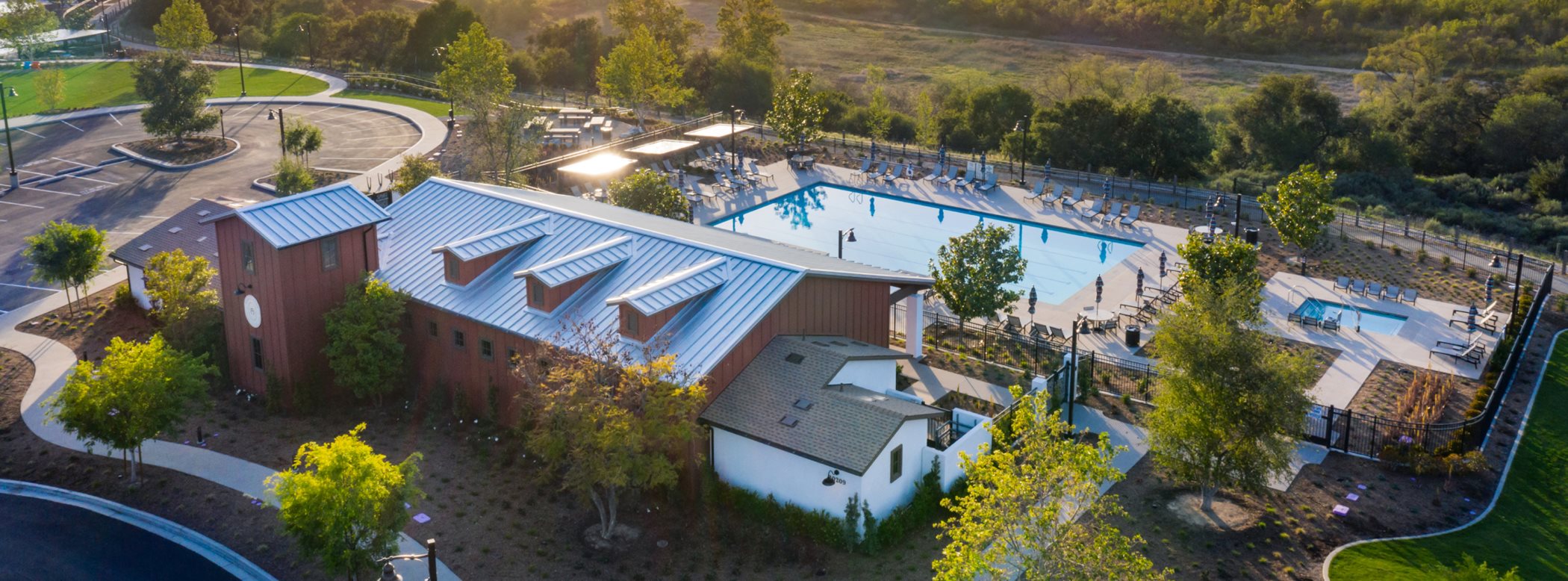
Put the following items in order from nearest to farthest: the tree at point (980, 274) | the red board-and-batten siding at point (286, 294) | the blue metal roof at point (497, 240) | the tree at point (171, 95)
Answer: the red board-and-batten siding at point (286, 294) → the blue metal roof at point (497, 240) → the tree at point (980, 274) → the tree at point (171, 95)

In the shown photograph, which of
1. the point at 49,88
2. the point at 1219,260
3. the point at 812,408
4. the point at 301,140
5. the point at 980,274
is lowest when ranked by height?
the point at 812,408

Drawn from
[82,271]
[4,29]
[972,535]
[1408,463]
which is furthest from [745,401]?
[4,29]

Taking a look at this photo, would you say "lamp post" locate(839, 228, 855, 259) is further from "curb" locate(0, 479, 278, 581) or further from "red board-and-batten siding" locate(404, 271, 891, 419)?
"curb" locate(0, 479, 278, 581)

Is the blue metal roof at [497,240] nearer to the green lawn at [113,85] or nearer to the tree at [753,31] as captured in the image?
the tree at [753,31]

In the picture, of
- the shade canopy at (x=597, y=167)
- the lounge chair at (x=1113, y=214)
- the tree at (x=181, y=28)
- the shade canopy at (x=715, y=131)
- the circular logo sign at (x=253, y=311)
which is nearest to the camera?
the circular logo sign at (x=253, y=311)

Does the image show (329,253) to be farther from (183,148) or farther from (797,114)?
(183,148)

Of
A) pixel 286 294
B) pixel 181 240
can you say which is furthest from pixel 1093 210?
pixel 181 240

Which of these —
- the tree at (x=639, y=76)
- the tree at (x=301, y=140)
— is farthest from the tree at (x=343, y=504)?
the tree at (x=639, y=76)
